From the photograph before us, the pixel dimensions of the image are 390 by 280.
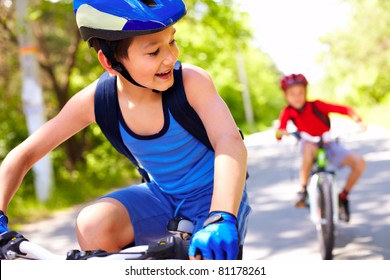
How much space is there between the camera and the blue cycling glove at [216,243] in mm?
1624

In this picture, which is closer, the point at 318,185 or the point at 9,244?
the point at 9,244

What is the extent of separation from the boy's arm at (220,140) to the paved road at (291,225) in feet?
11.0

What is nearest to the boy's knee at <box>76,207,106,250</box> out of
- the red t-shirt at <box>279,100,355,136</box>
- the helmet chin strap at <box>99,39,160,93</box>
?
the helmet chin strap at <box>99,39,160,93</box>

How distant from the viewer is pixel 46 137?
226 centimetres

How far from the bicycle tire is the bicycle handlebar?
347 cm

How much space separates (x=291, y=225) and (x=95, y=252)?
5.18m

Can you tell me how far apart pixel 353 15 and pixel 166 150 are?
1120 inches

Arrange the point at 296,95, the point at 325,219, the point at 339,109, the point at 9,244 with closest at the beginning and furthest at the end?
the point at 9,244, the point at 325,219, the point at 339,109, the point at 296,95

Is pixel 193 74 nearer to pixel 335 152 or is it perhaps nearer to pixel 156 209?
pixel 156 209

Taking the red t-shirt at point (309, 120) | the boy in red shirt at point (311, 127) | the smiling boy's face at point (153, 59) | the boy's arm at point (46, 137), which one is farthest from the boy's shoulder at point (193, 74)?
the red t-shirt at point (309, 120)

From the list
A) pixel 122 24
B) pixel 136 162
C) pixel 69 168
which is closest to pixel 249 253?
pixel 136 162

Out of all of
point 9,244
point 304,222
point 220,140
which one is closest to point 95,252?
point 9,244

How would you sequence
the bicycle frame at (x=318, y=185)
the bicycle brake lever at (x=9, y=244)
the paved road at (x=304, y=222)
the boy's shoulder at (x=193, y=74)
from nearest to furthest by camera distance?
the bicycle brake lever at (x=9, y=244)
the boy's shoulder at (x=193, y=74)
the bicycle frame at (x=318, y=185)
the paved road at (x=304, y=222)

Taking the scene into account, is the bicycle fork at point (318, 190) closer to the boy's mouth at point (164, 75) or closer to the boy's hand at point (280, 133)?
the boy's hand at point (280, 133)
